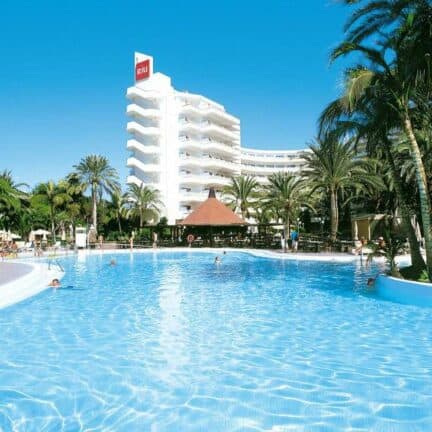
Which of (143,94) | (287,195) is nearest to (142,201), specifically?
(143,94)

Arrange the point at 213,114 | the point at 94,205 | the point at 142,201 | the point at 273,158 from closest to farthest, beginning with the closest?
the point at 142,201 < the point at 94,205 < the point at 213,114 < the point at 273,158

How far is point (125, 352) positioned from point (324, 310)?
5216 millimetres

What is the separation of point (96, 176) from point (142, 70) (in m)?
17.4

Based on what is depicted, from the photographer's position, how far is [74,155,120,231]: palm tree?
2062 inches

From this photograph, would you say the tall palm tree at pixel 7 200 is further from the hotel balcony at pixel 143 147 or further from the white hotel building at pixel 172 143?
the hotel balcony at pixel 143 147

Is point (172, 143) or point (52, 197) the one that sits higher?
point (172, 143)

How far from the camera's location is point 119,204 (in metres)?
53.6

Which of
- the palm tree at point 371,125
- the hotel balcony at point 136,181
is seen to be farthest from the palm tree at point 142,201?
the palm tree at point 371,125

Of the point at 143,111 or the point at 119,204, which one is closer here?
the point at 119,204

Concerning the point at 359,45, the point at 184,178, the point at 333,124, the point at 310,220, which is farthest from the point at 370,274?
the point at 184,178

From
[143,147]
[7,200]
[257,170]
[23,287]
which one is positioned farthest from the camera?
[257,170]

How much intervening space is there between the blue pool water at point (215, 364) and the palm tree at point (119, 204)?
138 feet

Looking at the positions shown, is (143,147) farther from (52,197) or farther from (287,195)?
(287,195)

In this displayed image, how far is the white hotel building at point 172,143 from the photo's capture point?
57062 millimetres
